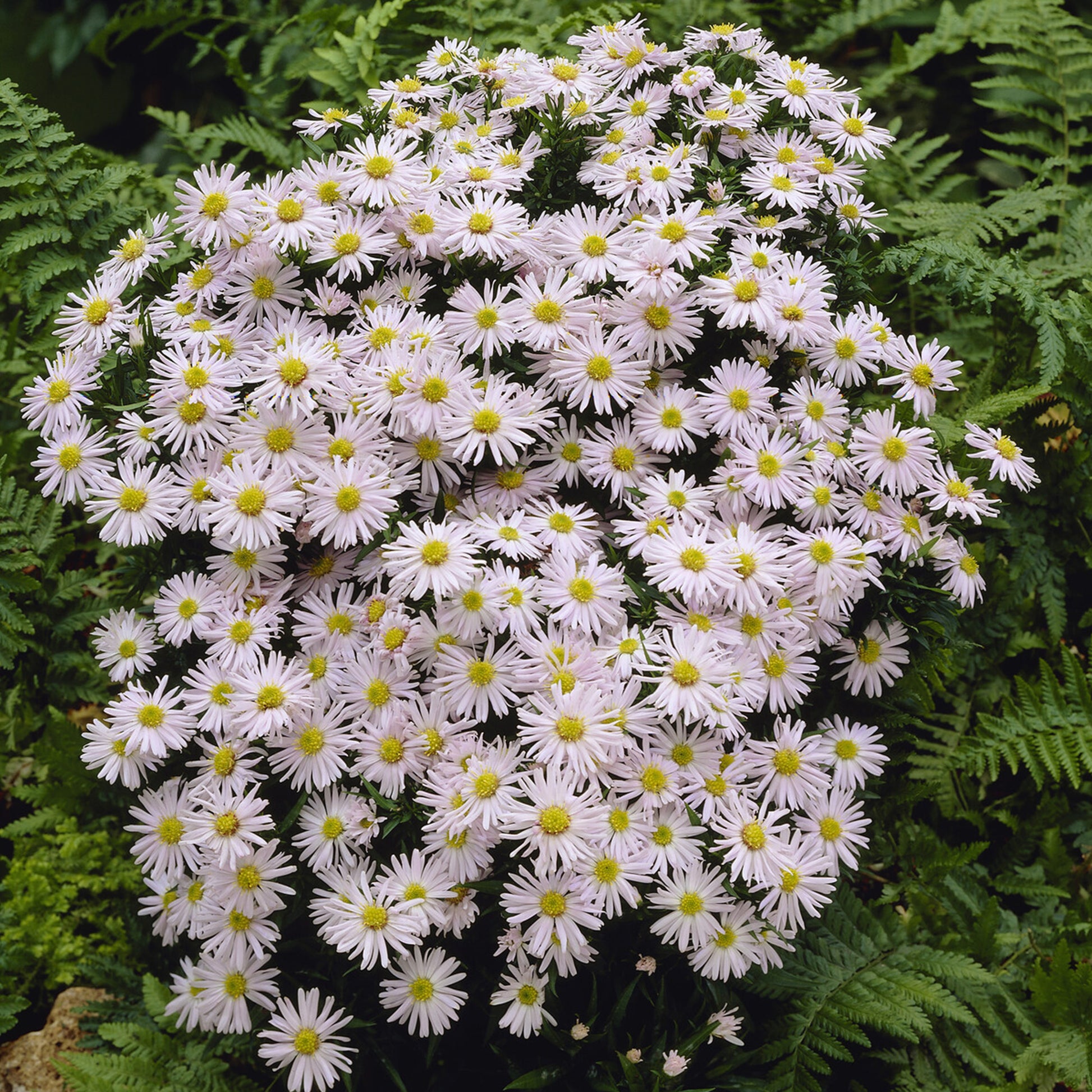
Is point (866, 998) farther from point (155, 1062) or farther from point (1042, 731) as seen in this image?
point (155, 1062)

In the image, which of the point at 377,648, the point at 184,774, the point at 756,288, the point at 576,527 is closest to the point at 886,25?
the point at 756,288

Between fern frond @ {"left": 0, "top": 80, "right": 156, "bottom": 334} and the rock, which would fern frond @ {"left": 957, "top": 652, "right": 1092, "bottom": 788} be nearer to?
the rock

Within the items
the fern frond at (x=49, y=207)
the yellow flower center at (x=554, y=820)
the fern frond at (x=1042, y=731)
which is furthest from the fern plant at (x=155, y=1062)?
the fern frond at (x=1042, y=731)

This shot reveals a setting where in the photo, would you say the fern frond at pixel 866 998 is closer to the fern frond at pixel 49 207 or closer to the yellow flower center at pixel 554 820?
the yellow flower center at pixel 554 820

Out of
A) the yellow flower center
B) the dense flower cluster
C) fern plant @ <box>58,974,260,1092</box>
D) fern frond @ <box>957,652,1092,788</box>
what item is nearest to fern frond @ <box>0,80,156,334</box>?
the dense flower cluster

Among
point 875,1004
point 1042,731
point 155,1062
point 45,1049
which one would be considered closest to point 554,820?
point 875,1004

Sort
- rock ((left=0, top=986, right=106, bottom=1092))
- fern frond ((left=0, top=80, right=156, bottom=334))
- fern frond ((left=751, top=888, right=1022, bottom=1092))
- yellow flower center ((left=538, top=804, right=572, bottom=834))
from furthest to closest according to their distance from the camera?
fern frond ((left=0, top=80, right=156, bottom=334)), rock ((left=0, top=986, right=106, bottom=1092)), fern frond ((left=751, top=888, right=1022, bottom=1092)), yellow flower center ((left=538, top=804, right=572, bottom=834))
